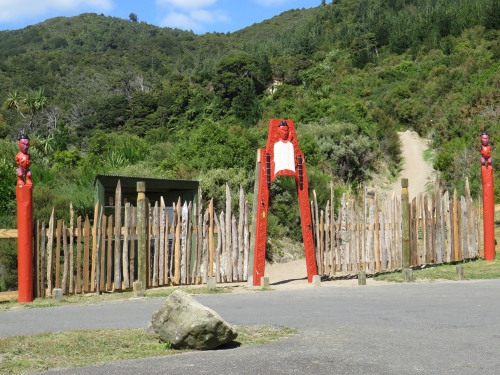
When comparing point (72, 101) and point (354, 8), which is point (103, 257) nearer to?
point (72, 101)

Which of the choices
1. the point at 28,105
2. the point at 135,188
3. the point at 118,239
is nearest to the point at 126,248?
the point at 118,239

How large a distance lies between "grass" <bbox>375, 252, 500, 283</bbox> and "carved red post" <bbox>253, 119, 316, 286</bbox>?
1.87 m

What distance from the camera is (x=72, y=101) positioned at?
275ft

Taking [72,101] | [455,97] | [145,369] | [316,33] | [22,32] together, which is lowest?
[145,369]

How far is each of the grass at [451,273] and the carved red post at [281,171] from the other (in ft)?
6.15

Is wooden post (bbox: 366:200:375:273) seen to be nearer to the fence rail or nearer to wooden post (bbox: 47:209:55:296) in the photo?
the fence rail

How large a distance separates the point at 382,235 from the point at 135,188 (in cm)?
579

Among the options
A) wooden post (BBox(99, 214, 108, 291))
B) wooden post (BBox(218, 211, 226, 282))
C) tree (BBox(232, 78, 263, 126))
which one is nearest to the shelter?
wooden post (BBox(99, 214, 108, 291))

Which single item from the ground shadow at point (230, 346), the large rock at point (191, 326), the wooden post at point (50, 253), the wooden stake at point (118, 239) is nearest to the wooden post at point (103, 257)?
the wooden stake at point (118, 239)

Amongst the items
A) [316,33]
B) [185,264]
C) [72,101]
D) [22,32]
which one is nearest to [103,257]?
[185,264]

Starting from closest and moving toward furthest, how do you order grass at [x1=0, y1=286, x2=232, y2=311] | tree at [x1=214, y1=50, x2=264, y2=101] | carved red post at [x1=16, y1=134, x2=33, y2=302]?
grass at [x1=0, y1=286, x2=232, y2=311] < carved red post at [x1=16, y1=134, x2=33, y2=302] < tree at [x1=214, y1=50, x2=264, y2=101]

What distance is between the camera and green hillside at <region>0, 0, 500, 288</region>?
25.2 meters

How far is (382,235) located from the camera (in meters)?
15.0

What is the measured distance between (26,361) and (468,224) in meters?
13.5
